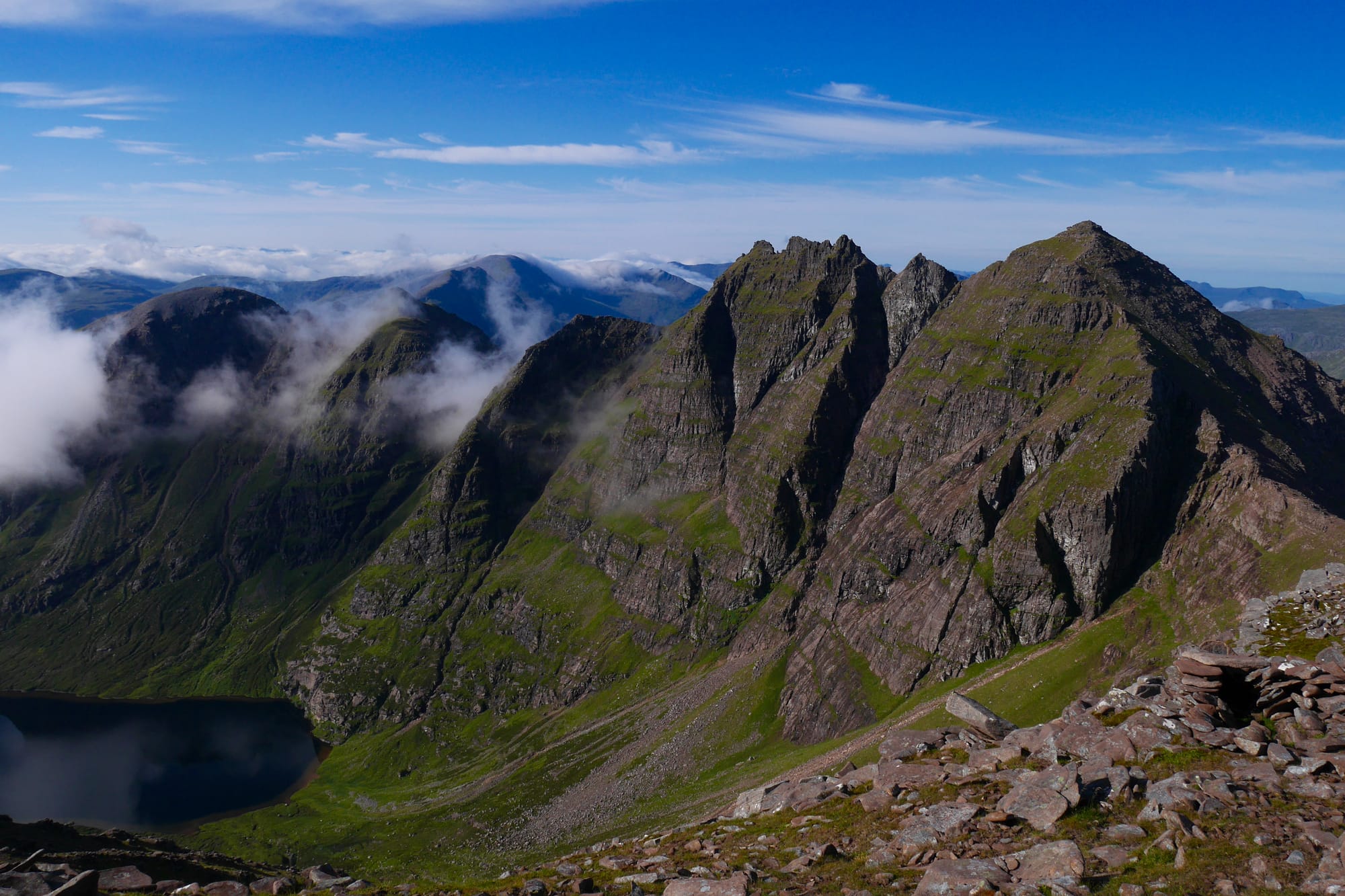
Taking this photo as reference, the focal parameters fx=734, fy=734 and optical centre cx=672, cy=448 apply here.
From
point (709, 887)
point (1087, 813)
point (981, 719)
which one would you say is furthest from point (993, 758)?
point (709, 887)

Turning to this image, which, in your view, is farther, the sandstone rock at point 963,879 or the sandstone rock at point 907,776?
the sandstone rock at point 907,776

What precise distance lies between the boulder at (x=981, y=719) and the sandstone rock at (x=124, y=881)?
50.0 metres

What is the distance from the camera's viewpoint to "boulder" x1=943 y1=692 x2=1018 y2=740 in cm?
4866

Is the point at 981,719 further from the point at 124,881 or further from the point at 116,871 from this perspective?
the point at 116,871

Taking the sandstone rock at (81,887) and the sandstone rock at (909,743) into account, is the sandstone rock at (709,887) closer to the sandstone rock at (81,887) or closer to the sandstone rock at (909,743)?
the sandstone rock at (909,743)

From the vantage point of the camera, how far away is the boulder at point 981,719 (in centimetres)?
4866

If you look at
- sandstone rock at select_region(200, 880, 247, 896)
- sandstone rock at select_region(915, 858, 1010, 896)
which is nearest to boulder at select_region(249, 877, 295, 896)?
sandstone rock at select_region(200, 880, 247, 896)

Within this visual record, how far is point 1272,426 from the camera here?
179625 mm

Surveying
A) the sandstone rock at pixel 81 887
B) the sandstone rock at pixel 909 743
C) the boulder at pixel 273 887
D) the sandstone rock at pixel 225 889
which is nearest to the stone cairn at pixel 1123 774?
the sandstone rock at pixel 909 743

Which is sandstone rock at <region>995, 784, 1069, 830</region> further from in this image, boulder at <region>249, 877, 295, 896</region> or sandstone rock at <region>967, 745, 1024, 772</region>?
boulder at <region>249, 877, 295, 896</region>

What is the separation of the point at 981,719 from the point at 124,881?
53.8 metres

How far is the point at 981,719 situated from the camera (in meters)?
49.3

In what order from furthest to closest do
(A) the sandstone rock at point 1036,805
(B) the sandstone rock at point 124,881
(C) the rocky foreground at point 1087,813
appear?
(B) the sandstone rock at point 124,881 < (A) the sandstone rock at point 1036,805 < (C) the rocky foreground at point 1087,813

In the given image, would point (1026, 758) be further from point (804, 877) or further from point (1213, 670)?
point (804, 877)
